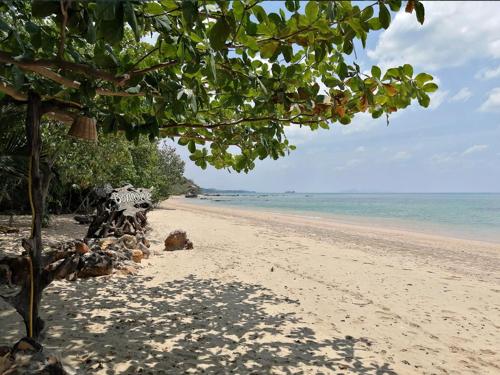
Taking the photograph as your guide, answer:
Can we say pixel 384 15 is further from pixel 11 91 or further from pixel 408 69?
pixel 11 91

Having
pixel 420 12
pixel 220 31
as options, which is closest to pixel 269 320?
pixel 220 31

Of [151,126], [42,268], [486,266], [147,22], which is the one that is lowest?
[486,266]

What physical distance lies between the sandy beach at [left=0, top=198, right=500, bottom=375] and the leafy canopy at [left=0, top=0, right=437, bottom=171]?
2279mm

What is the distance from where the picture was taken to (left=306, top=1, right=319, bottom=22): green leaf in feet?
7.21

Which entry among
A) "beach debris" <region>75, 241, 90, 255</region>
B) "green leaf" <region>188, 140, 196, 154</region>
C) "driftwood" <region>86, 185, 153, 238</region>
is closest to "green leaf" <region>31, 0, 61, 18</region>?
"green leaf" <region>188, 140, 196, 154</region>

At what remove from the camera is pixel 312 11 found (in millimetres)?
2229

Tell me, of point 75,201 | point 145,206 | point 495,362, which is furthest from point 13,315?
point 75,201

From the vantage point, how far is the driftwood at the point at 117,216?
10523 mm

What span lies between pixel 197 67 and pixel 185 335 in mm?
3282

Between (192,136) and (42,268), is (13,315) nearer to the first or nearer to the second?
(42,268)

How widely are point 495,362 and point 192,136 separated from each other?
451 cm

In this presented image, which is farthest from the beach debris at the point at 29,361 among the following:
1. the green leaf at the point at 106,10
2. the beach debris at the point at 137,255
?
the beach debris at the point at 137,255

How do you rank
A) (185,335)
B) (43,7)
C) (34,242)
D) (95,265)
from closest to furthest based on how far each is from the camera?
(43,7)
(34,242)
(185,335)
(95,265)

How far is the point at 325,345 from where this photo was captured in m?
4.43
